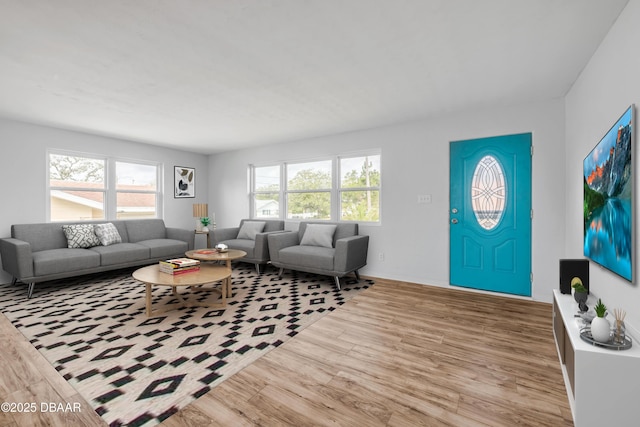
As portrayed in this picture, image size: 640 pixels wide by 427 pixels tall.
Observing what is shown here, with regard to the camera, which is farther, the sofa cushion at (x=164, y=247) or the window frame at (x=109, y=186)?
the sofa cushion at (x=164, y=247)

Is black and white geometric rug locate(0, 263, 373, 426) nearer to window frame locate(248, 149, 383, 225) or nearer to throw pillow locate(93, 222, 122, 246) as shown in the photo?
throw pillow locate(93, 222, 122, 246)

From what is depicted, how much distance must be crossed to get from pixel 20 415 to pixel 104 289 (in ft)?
8.76

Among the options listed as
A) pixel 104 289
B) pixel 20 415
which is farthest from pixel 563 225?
pixel 104 289

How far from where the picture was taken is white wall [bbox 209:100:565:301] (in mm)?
3393

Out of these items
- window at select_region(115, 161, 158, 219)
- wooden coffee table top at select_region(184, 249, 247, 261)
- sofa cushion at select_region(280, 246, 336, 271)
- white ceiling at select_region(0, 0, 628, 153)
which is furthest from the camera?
window at select_region(115, 161, 158, 219)

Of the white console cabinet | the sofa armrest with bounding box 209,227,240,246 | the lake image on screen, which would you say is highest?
the lake image on screen

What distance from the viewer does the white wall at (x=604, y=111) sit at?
1.64 metres

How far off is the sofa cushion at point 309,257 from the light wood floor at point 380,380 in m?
1.23

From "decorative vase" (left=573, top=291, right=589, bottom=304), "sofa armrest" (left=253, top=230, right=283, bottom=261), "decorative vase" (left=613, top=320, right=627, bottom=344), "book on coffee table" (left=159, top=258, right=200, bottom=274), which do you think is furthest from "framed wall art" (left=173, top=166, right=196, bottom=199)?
"decorative vase" (left=613, top=320, right=627, bottom=344)

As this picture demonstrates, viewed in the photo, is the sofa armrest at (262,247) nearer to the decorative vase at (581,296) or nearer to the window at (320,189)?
the window at (320,189)

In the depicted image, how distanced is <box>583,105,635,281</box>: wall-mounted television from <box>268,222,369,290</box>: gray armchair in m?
2.48

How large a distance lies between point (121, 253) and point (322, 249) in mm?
2976

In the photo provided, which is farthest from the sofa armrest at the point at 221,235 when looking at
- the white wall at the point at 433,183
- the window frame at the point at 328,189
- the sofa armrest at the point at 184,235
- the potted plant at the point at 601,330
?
the potted plant at the point at 601,330

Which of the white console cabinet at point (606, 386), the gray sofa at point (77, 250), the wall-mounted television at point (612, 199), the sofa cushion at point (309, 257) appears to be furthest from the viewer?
the sofa cushion at point (309, 257)
